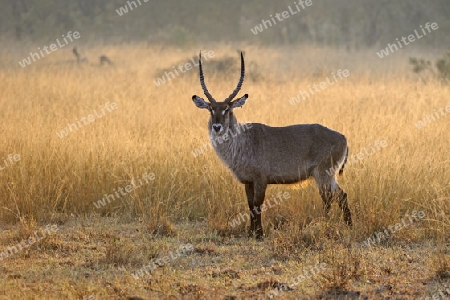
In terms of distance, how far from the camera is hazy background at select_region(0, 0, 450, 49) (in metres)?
30.5

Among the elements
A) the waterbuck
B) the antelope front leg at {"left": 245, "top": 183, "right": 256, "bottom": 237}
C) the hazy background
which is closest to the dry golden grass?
the antelope front leg at {"left": 245, "top": 183, "right": 256, "bottom": 237}

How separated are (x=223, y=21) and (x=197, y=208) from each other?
30.2 meters

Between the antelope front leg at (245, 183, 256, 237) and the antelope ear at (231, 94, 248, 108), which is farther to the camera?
the antelope front leg at (245, 183, 256, 237)

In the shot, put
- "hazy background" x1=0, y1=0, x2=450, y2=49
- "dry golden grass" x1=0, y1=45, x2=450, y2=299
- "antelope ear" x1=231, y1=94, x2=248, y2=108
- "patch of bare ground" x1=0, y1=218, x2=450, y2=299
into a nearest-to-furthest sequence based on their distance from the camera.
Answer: "patch of bare ground" x1=0, y1=218, x2=450, y2=299
"dry golden grass" x1=0, y1=45, x2=450, y2=299
"antelope ear" x1=231, y1=94, x2=248, y2=108
"hazy background" x1=0, y1=0, x2=450, y2=49

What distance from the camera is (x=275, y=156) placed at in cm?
739

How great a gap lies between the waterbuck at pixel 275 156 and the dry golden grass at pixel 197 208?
30cm

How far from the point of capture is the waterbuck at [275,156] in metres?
7.34

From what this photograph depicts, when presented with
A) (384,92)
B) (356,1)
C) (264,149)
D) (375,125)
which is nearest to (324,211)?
(264,149)

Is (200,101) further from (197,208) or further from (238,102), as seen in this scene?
(197,208)

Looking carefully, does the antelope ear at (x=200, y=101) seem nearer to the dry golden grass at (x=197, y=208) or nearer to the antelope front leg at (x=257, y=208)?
the antelope front leg at (x=257, y=208)

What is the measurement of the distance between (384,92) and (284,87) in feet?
7.13

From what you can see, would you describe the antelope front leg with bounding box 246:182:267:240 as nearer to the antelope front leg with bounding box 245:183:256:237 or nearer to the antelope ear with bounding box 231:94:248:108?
the antelope front leg with bounding box 245:183:256:237

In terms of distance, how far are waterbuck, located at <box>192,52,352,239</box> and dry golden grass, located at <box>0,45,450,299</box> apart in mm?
300

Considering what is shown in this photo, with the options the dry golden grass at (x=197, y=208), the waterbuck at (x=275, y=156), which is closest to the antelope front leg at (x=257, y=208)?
the waterbuck at (x=275, y=156)
